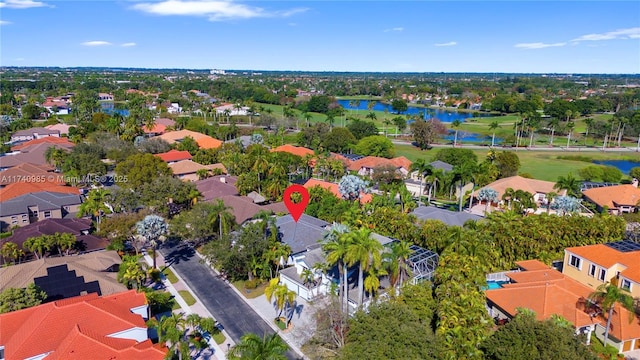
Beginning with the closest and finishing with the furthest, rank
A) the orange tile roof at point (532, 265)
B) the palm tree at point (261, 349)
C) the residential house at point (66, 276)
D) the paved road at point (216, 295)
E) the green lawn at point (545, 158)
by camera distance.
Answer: the palm tree at point (261, 349)
the residential house at point (66, 276)
the paved road at point (216, 295)
the orange tile roof at point (532, 265)
the green lawn at point (545, 158)

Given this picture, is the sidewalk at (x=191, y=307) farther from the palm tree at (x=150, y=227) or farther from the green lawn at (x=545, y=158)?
the green lawn at (x=545, y=158)

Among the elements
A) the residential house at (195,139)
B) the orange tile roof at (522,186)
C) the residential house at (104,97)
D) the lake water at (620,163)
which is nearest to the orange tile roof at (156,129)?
the residential house at (195,139)

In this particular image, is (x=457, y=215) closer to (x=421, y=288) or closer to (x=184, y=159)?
(x=421, y=288)

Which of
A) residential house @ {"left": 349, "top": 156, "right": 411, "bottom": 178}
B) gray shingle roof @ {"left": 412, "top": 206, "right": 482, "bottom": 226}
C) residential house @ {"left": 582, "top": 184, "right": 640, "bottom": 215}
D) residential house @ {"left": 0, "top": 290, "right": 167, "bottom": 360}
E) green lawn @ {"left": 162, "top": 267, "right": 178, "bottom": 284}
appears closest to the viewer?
residential house @ {"left": 0, "top": 290, "right": 167, "bottom": 360}

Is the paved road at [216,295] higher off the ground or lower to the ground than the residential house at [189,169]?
lower

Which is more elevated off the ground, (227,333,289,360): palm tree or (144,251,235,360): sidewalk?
(227,333,289,360): palm tree

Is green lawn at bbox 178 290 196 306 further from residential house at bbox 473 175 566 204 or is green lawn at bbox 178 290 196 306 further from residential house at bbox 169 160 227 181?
residential house at bbox 473 175 566 204

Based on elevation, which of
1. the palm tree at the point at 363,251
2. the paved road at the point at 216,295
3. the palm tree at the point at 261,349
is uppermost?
the palm tree at the point at 363,251

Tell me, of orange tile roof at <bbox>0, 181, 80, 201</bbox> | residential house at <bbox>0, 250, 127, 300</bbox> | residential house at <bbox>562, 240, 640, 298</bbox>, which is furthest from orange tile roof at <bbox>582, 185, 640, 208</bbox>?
orange tile roof at <bbox>0, 181, 80, 201</bbox>

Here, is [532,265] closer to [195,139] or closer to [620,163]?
[195,139]
